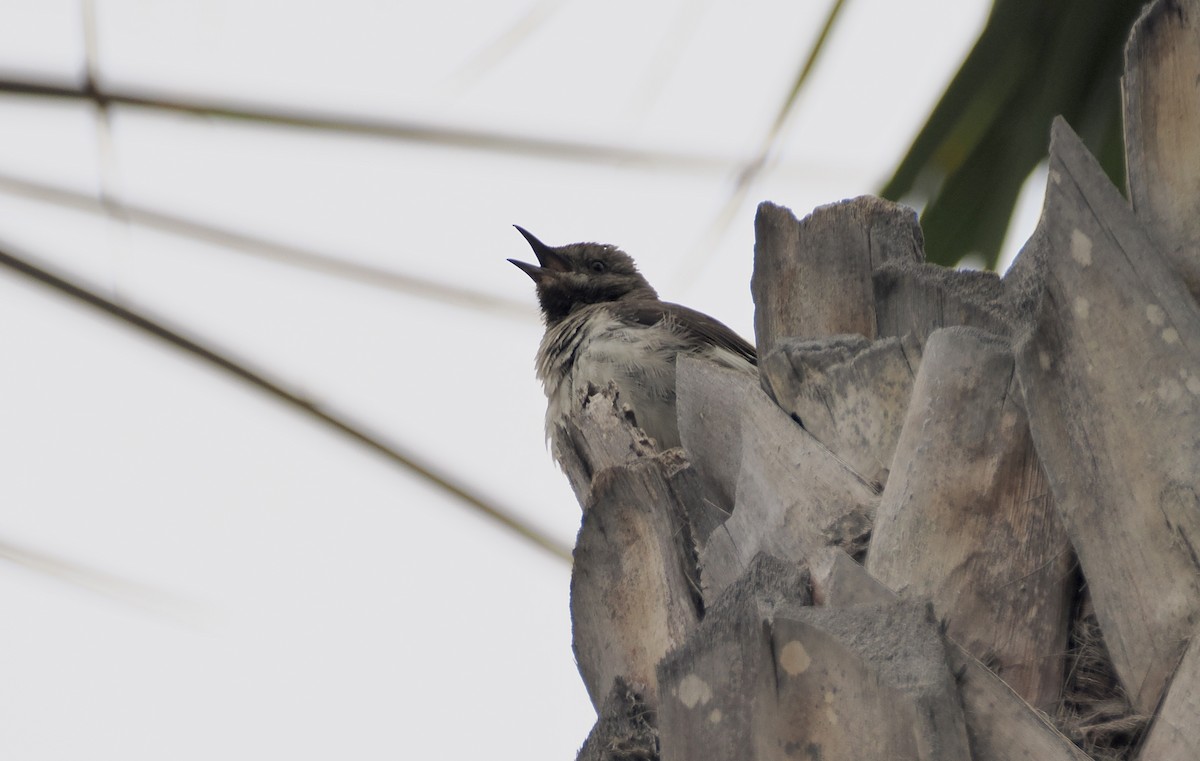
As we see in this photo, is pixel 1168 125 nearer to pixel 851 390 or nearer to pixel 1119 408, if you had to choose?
pixel 1119 408

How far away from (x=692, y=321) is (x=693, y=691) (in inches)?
132

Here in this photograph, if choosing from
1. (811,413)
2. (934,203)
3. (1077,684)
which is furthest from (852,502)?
(934,203)

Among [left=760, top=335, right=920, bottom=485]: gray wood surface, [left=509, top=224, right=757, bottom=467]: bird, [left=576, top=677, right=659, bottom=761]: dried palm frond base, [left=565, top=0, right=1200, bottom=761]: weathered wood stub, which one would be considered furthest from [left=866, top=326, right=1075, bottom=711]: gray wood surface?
[left=509, top=224, right=757, bottom=467]: bird

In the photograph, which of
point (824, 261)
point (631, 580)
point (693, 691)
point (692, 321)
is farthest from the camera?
point (692, 321)

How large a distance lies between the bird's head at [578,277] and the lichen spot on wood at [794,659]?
4410 millimetres

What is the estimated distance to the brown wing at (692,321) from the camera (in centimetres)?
446

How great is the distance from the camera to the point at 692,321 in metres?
4.49

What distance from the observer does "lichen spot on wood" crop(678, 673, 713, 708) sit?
1.18m

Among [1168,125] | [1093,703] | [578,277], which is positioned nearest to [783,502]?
[1093,703]

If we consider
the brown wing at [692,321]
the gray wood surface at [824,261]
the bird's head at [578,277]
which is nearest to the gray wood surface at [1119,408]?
the gray wood surface at [824,261]

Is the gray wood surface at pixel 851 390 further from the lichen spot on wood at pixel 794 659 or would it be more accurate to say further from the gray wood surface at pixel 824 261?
the lichen spot on wood at pixel 794 659

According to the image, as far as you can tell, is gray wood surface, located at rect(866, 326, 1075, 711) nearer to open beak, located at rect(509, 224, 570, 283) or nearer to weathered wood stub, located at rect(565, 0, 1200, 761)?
weathered wood stub, located at rect(565, 0, 1200, 761)

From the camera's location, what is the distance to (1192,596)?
1037 millimetres

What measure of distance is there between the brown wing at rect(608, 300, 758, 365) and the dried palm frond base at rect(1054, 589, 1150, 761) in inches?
127
